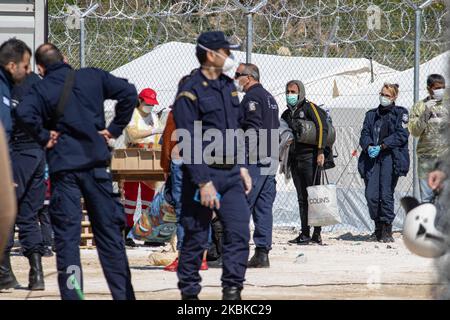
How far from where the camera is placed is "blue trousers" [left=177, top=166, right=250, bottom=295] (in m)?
7.23

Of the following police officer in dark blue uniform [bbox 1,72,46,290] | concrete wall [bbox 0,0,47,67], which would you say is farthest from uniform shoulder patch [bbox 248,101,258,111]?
concrete wall [bbox 0,0,47,67]

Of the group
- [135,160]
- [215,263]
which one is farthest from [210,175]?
[135,160]

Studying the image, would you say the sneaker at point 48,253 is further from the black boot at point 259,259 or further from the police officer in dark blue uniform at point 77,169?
the police officer in dark blue uniform at point 77,169

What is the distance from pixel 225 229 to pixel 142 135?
5.39 m

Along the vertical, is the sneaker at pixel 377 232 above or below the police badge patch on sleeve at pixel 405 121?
below

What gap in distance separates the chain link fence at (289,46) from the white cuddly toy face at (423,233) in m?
7.36

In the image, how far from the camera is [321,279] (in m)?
9.73

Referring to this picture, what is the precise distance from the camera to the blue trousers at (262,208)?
10.7 metres

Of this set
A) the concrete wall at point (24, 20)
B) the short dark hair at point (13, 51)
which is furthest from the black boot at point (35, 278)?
the concrete wall at point (24, 20)

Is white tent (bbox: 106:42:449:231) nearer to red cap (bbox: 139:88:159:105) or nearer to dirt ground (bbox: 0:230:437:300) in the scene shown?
dirt ground (bbox: 0:230:437:300)

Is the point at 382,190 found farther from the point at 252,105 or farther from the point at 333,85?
the point at 252,105
